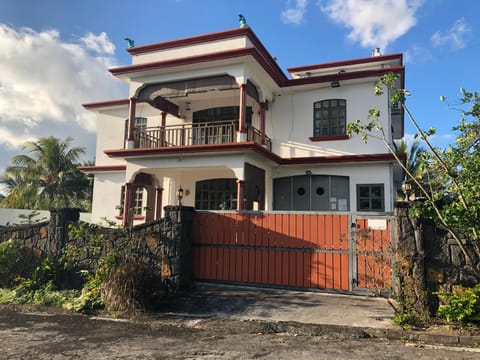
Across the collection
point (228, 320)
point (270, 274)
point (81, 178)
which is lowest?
point (228, 320)

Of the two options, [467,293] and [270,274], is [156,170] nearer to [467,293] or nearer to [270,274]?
[270,274]

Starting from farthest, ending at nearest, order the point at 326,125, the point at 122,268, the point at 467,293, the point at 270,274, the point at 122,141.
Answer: the point at 122,141, the point at 326,125, the point at 270,274, the point at 122,268, the point at 467,293

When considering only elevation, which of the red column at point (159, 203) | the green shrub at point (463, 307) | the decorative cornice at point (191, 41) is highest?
the decorative cornice at point (191, 41)

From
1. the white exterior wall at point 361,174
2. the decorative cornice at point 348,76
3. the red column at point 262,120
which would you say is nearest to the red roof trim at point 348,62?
the decorative cornice at point 348,76

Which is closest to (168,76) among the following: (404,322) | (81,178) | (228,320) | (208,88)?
(208,88)

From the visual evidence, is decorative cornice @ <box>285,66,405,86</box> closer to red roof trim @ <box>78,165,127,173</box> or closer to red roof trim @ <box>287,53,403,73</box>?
red roof trim @ <box>287,53,403,73</box>

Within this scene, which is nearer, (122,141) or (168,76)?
(168,76)

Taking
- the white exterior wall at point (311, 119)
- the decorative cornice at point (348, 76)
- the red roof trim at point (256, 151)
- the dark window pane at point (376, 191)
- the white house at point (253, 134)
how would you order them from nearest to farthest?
the red roof trim at point (256, 151) < the white house at point (253, 134) < the dark window pane at point (376, 191) < the decorative cornice at point (348, 76) < the white exterior wall at point (311, 119)

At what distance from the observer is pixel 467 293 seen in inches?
219

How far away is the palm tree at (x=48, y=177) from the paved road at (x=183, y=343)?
20062 millimetres

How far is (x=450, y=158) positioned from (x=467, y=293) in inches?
82.6

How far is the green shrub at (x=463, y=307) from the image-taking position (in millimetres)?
5408

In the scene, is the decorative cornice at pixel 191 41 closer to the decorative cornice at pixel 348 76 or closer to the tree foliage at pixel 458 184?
the decorative cornice at pixel 348 76

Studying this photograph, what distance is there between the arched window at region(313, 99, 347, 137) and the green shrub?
8318 mm
